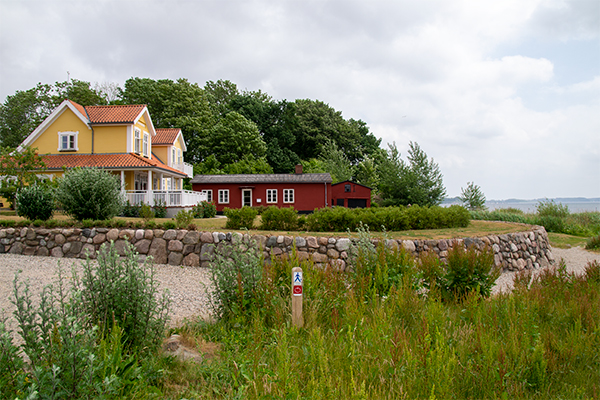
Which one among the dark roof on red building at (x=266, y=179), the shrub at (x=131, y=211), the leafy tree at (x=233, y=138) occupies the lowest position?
the shrub at (x=131, y=211)

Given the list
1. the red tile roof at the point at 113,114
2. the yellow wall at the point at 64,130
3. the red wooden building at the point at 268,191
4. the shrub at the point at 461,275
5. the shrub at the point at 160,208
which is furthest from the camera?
the red wooden building at the point at 268,191

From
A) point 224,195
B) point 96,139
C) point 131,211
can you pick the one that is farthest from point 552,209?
point 96,139

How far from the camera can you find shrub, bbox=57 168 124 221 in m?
10.5

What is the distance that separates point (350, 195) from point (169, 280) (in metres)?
22.9

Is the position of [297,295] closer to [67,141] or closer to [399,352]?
[399,352]

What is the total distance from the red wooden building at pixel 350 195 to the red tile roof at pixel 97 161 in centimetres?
1467

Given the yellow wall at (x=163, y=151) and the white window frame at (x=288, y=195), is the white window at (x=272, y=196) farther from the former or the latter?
the yellow wall at (x=163, y=151)

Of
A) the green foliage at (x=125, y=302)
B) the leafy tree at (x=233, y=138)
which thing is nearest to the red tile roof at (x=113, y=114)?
the leafy tree at (x=233, y=138)

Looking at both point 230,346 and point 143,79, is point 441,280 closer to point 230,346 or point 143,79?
point 230,346

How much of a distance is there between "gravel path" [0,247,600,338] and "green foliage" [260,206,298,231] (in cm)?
300

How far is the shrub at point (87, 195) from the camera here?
10.5 metres

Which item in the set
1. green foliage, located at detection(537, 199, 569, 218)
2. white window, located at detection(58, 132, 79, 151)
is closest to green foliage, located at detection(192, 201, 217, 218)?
white window, located at detection(58, 132, 79, 151)

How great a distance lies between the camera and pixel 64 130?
69.9 feet

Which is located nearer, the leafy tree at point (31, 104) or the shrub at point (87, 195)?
the shrub at point (87, 195)
